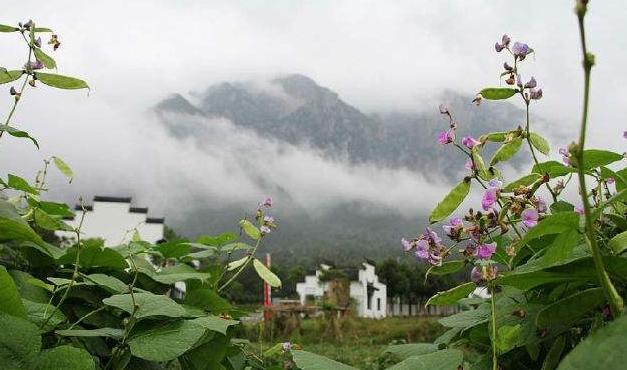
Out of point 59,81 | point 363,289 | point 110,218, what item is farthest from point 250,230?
point 363,289

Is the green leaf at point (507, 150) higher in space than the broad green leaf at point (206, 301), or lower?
higher

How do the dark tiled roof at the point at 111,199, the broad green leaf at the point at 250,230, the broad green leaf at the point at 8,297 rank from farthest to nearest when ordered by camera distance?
the dark tiled roof at the point at 111,199, the broad green leaf at the point at 250,230, the broad green leaf at the point at 8,297

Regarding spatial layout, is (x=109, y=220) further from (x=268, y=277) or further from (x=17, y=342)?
(x=17, y=342)

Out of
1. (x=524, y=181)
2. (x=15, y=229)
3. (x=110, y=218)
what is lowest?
(x=15, y=229)

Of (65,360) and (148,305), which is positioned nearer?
(65,360)

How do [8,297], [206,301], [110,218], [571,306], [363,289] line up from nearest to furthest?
[571,306]
[8,297]
[206,301]
[110,218]
[363,289]

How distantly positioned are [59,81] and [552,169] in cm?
109

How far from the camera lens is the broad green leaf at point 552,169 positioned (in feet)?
3.39

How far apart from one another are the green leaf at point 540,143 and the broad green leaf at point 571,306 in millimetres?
485

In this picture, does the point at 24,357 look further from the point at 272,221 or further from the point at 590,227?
the point at 272,221

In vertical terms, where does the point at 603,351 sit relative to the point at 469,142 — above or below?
below

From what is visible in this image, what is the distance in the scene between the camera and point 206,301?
4.39 ft

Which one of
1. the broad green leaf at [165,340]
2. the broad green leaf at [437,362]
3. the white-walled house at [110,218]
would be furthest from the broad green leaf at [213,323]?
the white-walled house at [110,218]

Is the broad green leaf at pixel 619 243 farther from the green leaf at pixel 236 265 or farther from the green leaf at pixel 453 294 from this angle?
the green leaf at pixel 236 265
